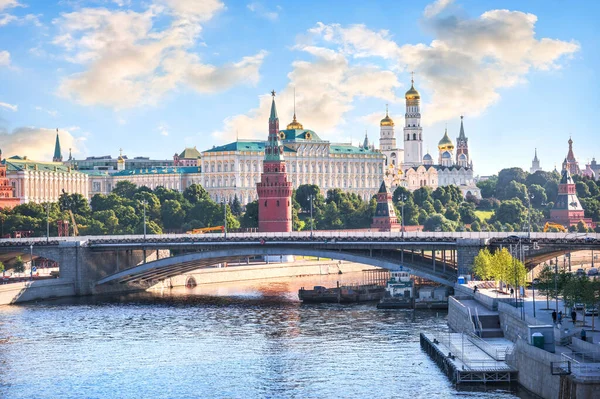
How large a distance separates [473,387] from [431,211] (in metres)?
142

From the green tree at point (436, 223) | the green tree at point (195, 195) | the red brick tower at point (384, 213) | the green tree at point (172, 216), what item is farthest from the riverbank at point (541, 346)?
the green tree at point (195, 195)

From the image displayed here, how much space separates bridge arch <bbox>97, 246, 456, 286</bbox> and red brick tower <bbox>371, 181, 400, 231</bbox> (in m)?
60.2

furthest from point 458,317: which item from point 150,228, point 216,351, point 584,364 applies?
point 150,228

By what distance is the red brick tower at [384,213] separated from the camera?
17062 centimetres

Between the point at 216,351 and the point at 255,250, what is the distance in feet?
108

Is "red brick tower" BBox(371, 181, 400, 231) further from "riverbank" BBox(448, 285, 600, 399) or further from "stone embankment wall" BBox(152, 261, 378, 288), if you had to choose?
"riverbank" BBox(448, 285, 600, 399)

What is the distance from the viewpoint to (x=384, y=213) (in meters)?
171

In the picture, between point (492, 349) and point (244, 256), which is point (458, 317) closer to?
point (492, 349)

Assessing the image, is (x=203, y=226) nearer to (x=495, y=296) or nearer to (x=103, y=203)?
(x=103, y=203)

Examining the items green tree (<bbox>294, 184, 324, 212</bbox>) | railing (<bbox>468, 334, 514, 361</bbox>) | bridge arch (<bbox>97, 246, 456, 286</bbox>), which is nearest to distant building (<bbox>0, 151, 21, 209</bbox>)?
green tree (<bbox>294, 184, 324, 212</bbox>)

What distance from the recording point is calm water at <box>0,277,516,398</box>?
5969 centimetres

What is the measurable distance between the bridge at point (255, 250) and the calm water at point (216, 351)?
512 centimetres

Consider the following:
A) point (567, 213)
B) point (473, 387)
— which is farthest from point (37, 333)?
point (567, 213)

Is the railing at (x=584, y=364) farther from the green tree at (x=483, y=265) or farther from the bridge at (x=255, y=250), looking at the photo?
the bridge at (x=255, y=250)
